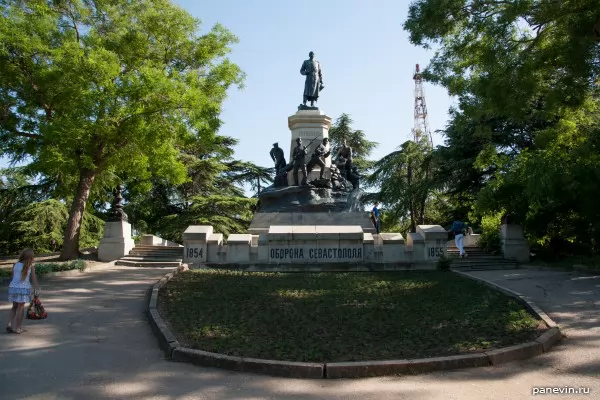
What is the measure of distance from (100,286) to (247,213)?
19563 millimetres

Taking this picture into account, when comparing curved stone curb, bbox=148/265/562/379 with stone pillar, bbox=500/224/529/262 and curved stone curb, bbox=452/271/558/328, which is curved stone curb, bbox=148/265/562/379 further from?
stone pillar, bbox=500/224/529/262

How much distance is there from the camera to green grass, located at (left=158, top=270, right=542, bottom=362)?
6.64m

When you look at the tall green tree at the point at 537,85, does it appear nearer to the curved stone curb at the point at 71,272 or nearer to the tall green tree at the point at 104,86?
the tall green tree at the point at 104,86

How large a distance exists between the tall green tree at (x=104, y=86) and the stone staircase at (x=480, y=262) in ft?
34.8

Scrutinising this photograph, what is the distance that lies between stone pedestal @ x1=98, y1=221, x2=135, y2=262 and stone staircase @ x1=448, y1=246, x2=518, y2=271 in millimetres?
12398

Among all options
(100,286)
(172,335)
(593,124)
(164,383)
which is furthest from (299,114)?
(164,383)

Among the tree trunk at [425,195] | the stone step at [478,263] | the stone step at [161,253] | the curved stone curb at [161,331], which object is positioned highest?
the tree trunk at [425,195]

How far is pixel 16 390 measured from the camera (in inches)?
210

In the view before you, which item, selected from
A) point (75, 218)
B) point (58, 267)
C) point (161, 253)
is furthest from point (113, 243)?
point (58, 267)

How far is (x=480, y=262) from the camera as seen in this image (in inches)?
664

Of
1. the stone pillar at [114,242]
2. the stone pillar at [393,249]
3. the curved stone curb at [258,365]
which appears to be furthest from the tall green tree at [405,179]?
the curved stone curb at [258,365]

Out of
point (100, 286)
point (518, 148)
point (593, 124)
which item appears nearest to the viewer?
point (100, 286)

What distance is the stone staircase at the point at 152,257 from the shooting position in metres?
17.3

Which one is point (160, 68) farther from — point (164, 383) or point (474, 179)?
point (474, 179)
